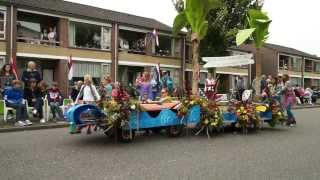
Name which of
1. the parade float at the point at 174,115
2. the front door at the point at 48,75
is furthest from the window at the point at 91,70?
the parade float at the point at 174,115

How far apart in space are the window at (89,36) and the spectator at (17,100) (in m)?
17.8

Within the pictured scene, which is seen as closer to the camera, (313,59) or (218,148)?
(218,148)

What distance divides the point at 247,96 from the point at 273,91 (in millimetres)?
2345

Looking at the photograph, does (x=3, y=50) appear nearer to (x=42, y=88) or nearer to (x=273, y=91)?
(x=42, y=88)

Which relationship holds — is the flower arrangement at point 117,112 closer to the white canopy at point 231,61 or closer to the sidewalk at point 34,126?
the sidewalk at point 34,126

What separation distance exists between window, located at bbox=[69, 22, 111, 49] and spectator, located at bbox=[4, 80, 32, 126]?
17.8 meters

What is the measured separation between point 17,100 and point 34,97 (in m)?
1.10

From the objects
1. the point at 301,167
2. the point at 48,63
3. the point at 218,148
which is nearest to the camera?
the point at 301,167

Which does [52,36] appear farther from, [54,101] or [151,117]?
[151,117]

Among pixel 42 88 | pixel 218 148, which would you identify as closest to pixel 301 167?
pixel 218 148

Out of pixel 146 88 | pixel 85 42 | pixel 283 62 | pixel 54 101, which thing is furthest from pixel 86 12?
pixel 283 62

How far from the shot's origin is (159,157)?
30.3 ft

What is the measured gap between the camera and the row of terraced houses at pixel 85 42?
28391 millimetres

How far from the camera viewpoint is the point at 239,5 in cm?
3547
